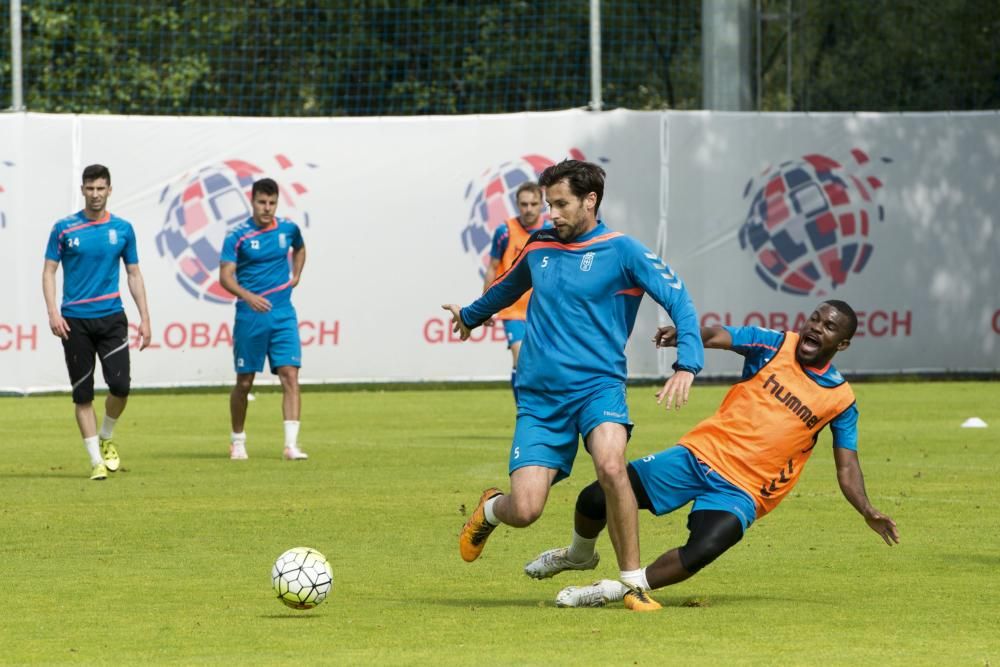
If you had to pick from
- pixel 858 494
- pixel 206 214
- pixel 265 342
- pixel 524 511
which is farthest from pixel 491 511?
pixel 206 214

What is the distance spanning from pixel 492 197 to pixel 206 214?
3.51m

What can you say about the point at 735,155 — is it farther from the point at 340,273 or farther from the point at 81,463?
the point at 81,463

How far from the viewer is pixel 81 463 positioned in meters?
15.3

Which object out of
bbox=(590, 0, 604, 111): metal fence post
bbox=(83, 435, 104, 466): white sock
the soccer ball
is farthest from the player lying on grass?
bbox=(590, 0, 604, 111): metal fence post

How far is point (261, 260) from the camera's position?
15.9 m

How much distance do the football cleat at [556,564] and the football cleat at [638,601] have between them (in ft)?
1.77

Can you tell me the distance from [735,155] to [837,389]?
51.9 feet

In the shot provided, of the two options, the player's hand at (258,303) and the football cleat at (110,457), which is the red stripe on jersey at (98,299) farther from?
the player's hand at (258,303)

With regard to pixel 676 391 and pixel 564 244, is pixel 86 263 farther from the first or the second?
pixel 676 391

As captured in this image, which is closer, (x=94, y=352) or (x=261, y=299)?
(x=94, y=352)

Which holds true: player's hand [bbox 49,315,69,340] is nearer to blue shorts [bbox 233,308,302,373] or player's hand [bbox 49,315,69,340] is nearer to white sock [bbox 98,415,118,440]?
white sock [bbox 98,415,118,440]

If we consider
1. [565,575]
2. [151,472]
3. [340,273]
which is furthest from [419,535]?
[340,273]

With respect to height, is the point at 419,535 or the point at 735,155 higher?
the point at 735,155

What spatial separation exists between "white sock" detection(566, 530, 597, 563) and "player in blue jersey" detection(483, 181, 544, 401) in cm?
638
